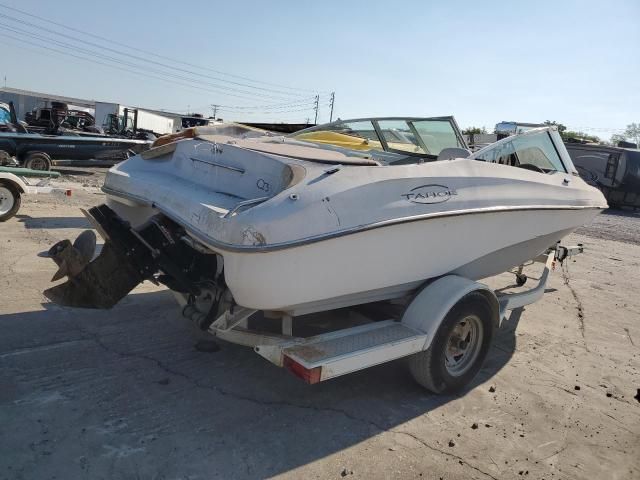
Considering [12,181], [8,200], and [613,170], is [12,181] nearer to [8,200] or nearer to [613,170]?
[8,200]

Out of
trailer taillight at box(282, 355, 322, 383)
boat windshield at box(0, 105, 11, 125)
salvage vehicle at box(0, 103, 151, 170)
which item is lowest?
trailer taillight at box(282, 355, 322, 383)

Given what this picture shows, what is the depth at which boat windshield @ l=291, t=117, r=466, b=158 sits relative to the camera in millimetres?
4793

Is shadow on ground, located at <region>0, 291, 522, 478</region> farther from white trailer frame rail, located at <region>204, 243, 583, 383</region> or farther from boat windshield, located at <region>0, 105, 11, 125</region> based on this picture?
boat windshield, located at <region>0, 105, 11, 125</region>

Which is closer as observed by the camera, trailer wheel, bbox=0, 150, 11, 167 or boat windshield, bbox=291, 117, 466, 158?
boat windshield, bbox=291, 117, 466, 158

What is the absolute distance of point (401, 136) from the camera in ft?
16.2

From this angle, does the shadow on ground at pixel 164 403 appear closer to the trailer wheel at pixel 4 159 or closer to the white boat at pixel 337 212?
the white boat at pixel 337 212

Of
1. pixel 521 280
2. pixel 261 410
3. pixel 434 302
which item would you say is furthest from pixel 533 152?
pixel 261 410

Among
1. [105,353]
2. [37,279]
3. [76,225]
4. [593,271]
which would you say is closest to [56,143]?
[76,225]

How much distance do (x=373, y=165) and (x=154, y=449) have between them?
2134mm

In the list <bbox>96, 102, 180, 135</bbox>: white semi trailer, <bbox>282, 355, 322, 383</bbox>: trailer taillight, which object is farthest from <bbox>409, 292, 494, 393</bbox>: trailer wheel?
<bbox>96, 102, 180, 135</bbox>: white semi trailer

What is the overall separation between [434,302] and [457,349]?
604 millimetres

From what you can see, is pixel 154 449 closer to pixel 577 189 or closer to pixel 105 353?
pixel 105 353

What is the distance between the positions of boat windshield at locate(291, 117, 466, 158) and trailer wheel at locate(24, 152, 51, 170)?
1081 centimetres

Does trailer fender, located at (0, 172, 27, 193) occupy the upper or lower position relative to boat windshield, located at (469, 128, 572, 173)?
lower
